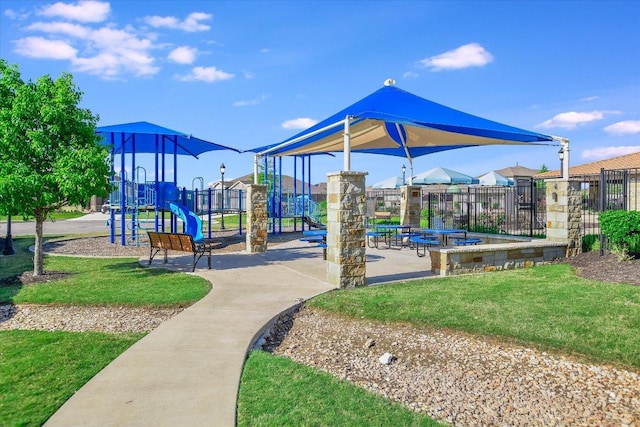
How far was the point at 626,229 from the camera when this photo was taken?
8.93 m

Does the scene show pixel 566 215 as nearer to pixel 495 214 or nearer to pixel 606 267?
pixel 606 267

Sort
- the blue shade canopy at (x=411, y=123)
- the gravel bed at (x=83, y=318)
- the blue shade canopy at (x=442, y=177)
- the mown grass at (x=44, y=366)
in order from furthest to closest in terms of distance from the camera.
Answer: the blue shade canopy at (x=442, y=177)
the blue shade canopy at (x=411, y=123)
the gravel bed at (x=83, y=318)
the mown grass at (x=44, y=366)

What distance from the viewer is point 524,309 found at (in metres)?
5.97

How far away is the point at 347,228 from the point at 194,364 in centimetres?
390

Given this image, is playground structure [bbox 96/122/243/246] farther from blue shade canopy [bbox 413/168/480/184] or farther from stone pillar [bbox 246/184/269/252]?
blue shade canopy [bbox 413/168/480/184]

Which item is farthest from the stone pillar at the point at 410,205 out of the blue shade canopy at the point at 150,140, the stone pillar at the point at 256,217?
the blue shade canopy at the point at 150,140

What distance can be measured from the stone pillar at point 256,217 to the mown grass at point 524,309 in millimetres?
5345

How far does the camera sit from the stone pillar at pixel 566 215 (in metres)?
10.3

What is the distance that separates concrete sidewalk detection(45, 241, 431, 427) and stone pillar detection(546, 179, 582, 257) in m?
4.68

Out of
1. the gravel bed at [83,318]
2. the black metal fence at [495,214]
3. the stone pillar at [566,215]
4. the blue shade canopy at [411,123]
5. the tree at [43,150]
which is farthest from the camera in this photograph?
the black metal fence at [495,214]

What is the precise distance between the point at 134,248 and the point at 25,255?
2677 mm

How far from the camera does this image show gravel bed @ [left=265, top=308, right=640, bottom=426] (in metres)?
3.49

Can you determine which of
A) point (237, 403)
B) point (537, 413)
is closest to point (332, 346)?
point (237, 403)

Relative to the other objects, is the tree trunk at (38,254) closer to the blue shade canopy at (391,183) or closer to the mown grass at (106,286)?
the mown grass at (106,286)
